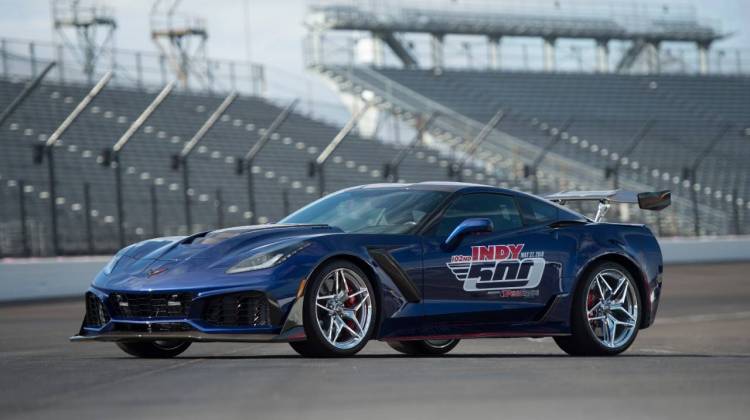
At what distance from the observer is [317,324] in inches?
306

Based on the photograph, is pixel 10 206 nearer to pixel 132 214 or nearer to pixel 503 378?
pixel 132 214

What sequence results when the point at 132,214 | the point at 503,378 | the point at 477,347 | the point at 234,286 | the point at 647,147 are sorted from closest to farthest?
1. the point at 503,378
2. the point at 234,286
3. the point at 477,347
4. the point at 132,214
5. the point at 647,147

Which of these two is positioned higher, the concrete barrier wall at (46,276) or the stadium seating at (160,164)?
the stadium seating at (160,164)

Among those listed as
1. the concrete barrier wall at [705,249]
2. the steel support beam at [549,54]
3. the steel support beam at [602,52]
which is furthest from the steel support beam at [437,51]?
the concrete barrier wall at [705,249]

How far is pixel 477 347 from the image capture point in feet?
39.8

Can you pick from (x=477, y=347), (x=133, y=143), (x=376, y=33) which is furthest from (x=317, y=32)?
(x=477, y=347)

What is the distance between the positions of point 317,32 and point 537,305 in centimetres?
4589

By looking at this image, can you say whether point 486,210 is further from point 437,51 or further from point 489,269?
point 437,51

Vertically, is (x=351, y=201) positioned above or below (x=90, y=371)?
above

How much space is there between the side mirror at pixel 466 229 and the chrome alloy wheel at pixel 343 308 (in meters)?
0.75

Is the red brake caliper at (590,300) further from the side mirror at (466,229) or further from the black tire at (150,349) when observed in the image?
the black tire at (150,349)

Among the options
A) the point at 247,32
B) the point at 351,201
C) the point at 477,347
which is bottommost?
the point at 477,347

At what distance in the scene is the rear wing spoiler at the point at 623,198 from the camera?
9648mm

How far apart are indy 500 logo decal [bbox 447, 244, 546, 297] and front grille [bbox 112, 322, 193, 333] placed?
1.78 meters
